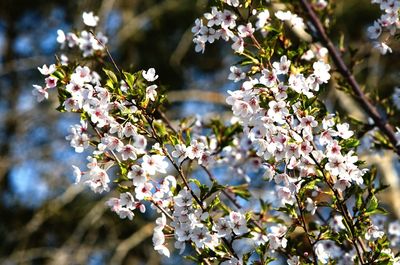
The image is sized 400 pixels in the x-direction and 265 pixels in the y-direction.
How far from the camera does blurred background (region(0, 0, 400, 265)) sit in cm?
550

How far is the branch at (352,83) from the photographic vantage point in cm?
212

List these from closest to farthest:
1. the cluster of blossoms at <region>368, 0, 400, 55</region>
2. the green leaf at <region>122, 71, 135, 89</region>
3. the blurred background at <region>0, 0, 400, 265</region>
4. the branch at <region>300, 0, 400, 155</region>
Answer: the green leaf at <region>122, 71, 135, 89</region>
the cluster of blossoms at <region>368, 0, 400, 55</region>
the branch at <region>300, 0, 400, 155</region>
the blurred background at <region>0, 0, 400, 265</region>

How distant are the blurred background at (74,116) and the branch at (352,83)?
9.24 ft

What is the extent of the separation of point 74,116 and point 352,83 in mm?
4428

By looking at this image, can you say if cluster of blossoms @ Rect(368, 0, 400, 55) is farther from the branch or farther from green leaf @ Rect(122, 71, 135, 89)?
green leaf @ Rect(122, 71, 135, 89)

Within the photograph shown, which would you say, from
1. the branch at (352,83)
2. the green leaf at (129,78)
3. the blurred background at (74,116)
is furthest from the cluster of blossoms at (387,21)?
the blurred background at (74,116)

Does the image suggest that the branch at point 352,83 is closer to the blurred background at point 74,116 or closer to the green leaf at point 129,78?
the green leaf at point 129,78

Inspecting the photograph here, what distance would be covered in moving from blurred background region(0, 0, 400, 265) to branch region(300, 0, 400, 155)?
111 inches

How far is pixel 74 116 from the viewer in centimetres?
616

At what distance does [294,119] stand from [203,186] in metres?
0.32

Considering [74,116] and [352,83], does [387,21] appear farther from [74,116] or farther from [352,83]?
[74,116]

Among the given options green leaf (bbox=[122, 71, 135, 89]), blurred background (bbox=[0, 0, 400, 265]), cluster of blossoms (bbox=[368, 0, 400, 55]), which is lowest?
cluster of blossoms (bbox=[368, 0, 400, 55])

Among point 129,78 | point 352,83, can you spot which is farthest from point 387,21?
point 129,78

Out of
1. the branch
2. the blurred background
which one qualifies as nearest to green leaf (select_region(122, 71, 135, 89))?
the branch
